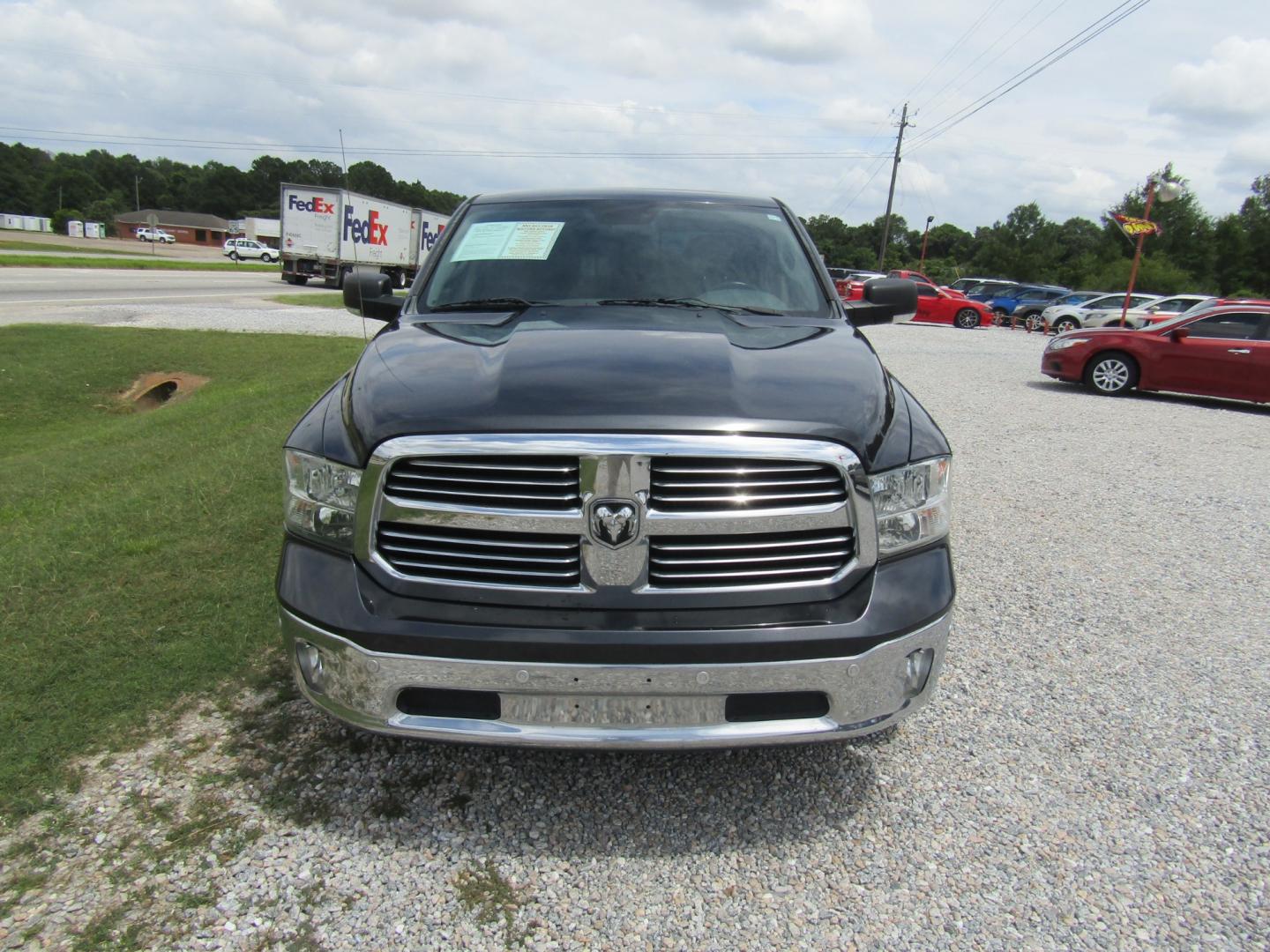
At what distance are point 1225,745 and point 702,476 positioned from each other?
2.33 m

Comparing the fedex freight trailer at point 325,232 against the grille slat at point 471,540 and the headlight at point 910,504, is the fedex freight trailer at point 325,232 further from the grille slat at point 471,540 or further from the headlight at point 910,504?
the headlight at point 910,504

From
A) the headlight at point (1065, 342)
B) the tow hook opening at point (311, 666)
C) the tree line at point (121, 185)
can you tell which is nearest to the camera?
the tow hook opening at point (311, 666)

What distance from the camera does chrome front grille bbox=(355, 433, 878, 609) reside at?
2262 mm

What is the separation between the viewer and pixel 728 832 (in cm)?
258

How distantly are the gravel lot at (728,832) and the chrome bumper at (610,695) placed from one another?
0.40 metres

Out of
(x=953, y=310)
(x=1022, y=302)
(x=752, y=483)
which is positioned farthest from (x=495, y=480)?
(x=1022, y=302)

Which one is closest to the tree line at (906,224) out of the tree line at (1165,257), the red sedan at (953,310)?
the tree line at (1165,257)

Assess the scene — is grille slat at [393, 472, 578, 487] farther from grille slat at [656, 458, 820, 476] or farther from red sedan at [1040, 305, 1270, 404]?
red sedan at [1040, 305, 1270, 404]

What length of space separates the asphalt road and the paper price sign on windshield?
1471cm

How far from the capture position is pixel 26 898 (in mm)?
2207

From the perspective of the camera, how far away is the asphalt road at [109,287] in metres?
18.7

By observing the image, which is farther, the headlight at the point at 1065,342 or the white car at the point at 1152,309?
the white car at the point at 1152,309

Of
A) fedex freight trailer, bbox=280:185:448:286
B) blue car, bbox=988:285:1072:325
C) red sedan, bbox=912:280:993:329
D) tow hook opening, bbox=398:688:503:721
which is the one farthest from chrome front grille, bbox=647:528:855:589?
blue car, bbox=988:285:1072:325

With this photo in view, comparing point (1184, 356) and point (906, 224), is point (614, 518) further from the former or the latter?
point (906, 224)
